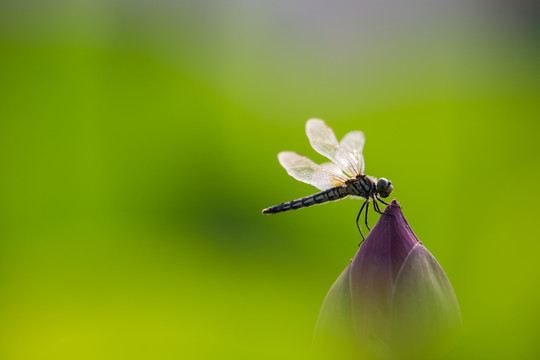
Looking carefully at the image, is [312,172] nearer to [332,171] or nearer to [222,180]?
[332,171]

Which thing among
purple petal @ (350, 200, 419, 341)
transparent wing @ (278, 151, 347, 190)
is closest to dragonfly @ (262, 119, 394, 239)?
transparent wing @ (278, 151, 347, 190)

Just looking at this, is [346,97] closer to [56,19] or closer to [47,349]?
[56,19]

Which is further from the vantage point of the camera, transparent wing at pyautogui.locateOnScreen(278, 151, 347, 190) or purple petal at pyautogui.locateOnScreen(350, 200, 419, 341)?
transparent wing at pyautogui.locateOnScreen(278, 151, 347, 190)

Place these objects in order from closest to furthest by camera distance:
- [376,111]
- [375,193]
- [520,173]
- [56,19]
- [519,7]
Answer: [375,193]
[520,173]
[56,19]
[376,111]
[519,7]

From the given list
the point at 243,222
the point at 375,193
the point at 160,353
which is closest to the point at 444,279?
the point at 375,193

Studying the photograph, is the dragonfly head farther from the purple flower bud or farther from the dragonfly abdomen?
the purple flower bud

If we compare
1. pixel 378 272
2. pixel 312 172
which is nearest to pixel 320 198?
pixel 312 172

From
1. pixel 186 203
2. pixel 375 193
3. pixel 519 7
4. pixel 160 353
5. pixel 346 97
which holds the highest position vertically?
pixel 519 7

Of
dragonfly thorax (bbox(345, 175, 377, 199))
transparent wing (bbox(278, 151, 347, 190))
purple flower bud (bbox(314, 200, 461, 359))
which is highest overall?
transparent wing (bbox(278, 151, 347, 190))

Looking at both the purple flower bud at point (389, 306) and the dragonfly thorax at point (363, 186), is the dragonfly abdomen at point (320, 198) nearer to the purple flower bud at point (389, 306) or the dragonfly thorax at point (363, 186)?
the dragonfly thorax at point (363, 186)
